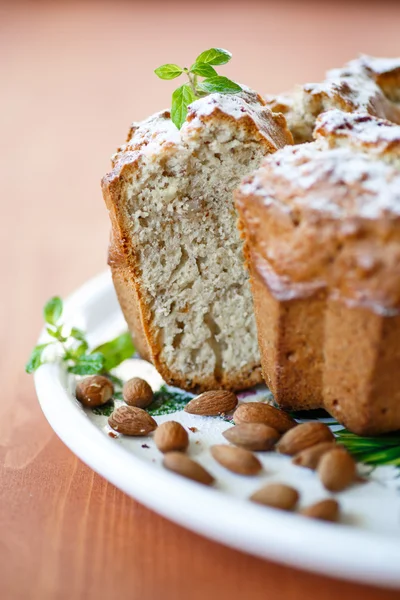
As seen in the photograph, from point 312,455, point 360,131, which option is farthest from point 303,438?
point 360,131

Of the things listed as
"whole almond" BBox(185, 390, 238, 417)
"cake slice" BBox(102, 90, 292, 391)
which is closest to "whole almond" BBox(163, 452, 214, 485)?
"whole almond" BBox(185, 390, 238, 417)

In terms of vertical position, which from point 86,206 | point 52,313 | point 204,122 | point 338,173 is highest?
point 204,122

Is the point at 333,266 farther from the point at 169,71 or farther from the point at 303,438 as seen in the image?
the point at 169,71

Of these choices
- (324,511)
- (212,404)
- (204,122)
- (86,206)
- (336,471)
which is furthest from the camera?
(86,206)

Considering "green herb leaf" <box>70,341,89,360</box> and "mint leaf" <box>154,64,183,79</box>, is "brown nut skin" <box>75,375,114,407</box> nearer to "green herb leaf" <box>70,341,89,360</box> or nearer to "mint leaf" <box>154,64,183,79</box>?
"green herb leaf" <box>70,341,89,360</box>

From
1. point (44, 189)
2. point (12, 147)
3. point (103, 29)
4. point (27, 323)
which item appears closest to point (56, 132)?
point (12, 147)

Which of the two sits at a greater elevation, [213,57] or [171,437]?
[213,57]

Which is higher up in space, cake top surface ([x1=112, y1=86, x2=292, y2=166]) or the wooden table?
cake top surface ([x1=112, y1=86, x2=292, y2=166])
